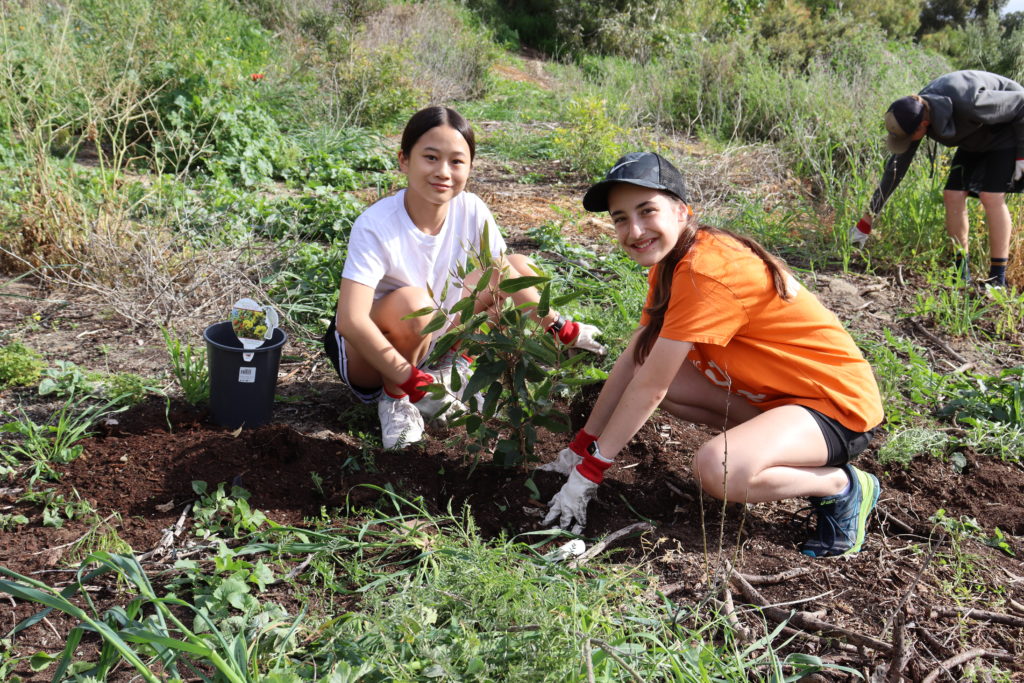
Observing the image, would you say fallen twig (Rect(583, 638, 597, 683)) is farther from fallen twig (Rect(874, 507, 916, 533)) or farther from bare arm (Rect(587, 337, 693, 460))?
fallen twig (Rect(874, 507, 916, 533))

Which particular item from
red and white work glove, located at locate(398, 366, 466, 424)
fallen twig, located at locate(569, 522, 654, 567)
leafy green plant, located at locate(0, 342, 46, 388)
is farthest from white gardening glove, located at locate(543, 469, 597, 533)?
leafy green plant, located at locate(0, 342, 46, 388)

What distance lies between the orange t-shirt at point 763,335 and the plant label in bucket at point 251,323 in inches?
48.5

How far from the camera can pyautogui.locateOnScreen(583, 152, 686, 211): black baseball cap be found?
7.20 ft

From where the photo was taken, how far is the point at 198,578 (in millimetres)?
1956

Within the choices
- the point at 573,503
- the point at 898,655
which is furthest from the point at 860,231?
the point at 898,655

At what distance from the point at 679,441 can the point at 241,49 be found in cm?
780

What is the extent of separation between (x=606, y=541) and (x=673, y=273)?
782mm

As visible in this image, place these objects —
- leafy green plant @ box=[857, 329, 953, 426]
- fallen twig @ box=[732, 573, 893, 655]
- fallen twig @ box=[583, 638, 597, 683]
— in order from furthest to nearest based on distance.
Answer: leafy green plant @ box=[857, 329, 953, 426] < fallen twig @ box=[732, 573, 893, 655] < fallen twig @ box=[583, 638, 597, 683]

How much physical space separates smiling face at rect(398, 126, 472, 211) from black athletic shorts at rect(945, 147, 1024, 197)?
123 inches

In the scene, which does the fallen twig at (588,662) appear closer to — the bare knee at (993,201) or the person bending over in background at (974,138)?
the person bending over in background at (974,138)

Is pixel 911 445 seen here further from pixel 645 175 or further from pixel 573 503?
pixel 645 175

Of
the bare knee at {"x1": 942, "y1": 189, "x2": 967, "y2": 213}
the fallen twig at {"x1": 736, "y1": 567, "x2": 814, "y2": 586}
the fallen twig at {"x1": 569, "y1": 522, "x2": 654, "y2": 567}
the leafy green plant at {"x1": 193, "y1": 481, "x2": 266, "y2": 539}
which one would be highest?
the bare knee at {"x1": 942, "y1": 189, "x2": 967, "y2": 213}

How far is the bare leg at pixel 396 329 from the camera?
112 inches

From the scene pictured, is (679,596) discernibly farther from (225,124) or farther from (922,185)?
(225,124)
